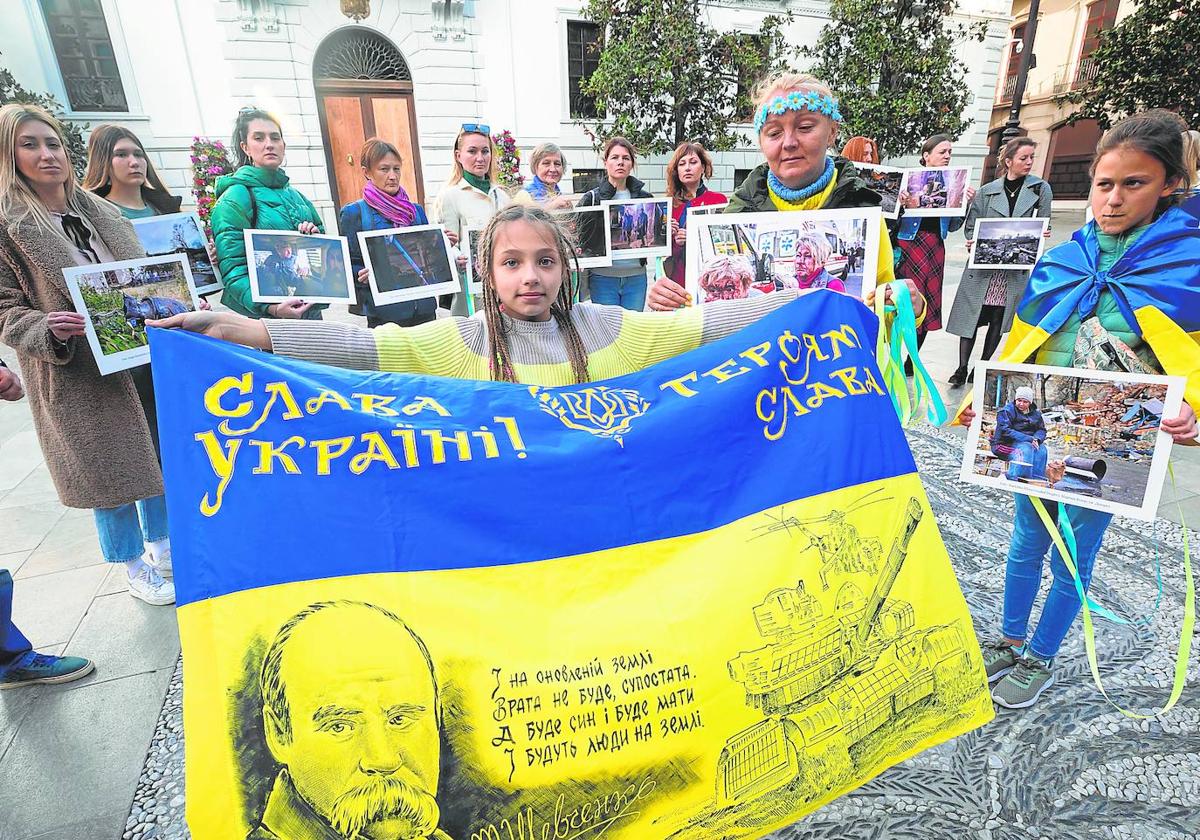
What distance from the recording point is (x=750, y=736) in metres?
1.20

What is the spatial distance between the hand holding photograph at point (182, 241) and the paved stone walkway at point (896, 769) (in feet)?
5.20

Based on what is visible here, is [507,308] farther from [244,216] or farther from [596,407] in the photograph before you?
[244,216]

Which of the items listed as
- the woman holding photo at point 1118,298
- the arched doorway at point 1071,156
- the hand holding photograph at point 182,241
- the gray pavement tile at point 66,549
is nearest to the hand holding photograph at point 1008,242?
the woman holding photo at point 1118,298

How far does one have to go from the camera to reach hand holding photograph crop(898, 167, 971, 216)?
14.6ft

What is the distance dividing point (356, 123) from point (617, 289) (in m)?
9.32

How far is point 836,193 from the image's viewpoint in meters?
2.36

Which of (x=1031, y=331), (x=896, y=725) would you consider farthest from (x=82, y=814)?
(x=1031, y=331)

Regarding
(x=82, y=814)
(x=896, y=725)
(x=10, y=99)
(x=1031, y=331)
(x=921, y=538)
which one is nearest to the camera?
(x=896, y=725)

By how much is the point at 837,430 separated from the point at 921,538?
1.06ft

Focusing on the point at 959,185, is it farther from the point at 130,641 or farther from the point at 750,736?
the point at 130,641

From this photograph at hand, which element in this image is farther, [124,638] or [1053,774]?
[124,638]

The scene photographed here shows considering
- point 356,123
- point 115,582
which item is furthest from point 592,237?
point 356,123

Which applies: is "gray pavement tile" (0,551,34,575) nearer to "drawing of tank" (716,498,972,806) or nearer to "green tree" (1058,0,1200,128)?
"drawing of tank" (716,498,972,806)

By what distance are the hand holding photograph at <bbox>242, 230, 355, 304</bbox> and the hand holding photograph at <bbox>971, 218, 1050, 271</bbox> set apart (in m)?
4.51
